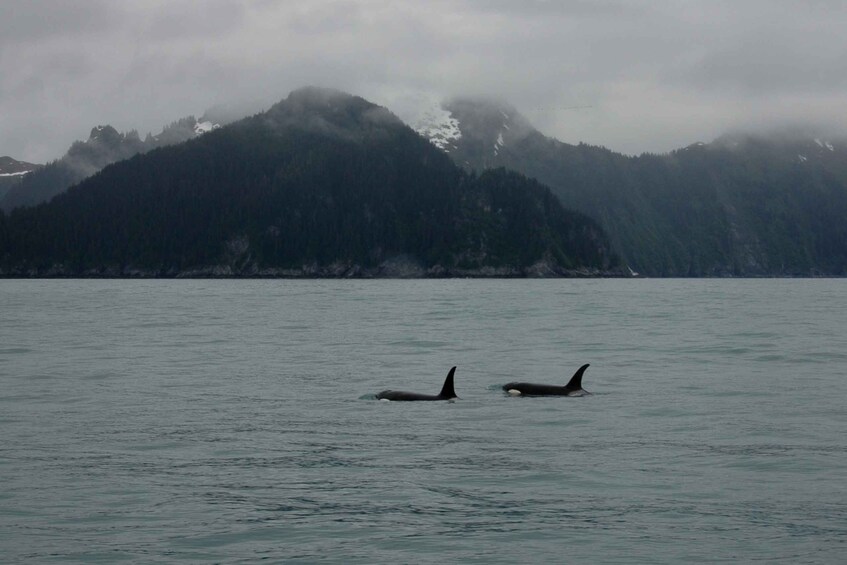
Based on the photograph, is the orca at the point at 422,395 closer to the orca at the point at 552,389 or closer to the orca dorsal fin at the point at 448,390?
the orca dorsal fin at the point at 448,390

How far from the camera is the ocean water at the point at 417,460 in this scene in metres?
16.9

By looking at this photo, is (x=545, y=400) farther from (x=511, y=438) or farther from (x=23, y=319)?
(x=23, y=319)

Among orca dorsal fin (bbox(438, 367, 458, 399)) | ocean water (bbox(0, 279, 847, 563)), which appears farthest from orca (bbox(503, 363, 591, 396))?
orca dorsal fin (bbox(438, 367, 458, 399))

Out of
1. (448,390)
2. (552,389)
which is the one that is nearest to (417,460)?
(448,390)

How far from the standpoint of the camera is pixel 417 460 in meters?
23.5

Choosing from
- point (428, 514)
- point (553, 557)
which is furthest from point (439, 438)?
point (553, 557)

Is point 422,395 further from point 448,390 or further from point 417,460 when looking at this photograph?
point 417,460

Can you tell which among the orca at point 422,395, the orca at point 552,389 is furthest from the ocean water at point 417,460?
the orca at point 552,389

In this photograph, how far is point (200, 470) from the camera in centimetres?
2227

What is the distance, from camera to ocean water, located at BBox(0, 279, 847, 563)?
1689cm

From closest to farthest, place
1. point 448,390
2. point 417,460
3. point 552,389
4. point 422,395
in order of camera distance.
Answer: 1. point 417,460
2. point 448,390
3. point 422,395
4. point 552,389

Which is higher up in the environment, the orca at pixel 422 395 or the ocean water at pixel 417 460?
the orca at pixel 422 395

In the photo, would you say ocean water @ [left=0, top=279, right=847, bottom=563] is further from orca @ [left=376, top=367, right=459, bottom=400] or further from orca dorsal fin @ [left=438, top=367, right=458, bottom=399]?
orca dorsal fin @ [left=438, top=367, right=458, bottom=399]

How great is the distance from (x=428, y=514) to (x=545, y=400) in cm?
1647
